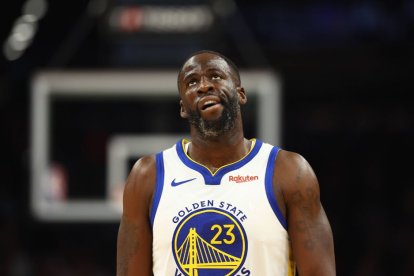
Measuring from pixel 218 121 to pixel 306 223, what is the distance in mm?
455

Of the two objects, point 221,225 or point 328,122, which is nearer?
point 221,225

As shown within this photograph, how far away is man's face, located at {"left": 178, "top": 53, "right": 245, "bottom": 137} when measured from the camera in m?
3.00

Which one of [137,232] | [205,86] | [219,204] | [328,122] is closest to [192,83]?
[205,86]

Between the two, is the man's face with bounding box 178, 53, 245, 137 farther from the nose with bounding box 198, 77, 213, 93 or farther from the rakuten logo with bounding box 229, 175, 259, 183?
the rakuten logo with bounding box 229, 175, 259, 183

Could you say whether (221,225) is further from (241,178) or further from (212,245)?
(241,178)

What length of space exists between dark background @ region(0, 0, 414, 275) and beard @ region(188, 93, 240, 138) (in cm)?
675

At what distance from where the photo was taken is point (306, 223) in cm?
294

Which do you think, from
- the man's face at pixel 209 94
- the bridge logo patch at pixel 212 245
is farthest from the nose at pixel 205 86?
the bridge logo patch at pixel 212 245

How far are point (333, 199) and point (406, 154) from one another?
3.63 ft

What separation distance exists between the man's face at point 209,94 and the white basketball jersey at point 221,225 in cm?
18

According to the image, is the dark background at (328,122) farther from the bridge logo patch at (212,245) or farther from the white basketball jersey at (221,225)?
the bridge logo patch at (212,245)

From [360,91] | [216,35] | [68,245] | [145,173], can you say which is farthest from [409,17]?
[145,173]

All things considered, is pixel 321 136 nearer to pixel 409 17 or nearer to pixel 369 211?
pixel 369 211

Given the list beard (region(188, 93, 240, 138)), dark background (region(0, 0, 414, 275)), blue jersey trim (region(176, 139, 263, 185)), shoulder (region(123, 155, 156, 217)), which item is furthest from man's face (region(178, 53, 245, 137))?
dark background (region(0, 0, 414, 275))
